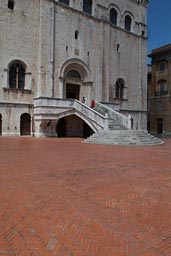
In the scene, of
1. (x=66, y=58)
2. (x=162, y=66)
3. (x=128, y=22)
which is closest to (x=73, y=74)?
(x=66, y=58)

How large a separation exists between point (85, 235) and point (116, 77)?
28.8m

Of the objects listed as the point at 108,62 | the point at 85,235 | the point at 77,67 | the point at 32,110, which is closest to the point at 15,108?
the point at 32,110

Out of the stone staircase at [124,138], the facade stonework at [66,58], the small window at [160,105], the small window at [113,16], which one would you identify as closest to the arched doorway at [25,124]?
the facade stonework at [66,58]

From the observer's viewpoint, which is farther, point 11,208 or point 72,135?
point 72,135

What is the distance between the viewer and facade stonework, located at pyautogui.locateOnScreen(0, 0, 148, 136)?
22.5 metres

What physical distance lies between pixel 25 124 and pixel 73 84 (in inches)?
316

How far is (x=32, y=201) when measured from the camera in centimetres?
471

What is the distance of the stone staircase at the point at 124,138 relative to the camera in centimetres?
1684

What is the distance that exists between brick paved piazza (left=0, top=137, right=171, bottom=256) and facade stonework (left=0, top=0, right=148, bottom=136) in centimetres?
1552

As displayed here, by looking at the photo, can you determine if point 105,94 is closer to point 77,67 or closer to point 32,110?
point 77,67

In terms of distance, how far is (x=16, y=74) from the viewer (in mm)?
23062

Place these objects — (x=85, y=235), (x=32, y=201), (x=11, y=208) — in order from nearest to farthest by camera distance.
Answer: (x=85, y=235)
(x=11, y=208)
(x=32, y=201)

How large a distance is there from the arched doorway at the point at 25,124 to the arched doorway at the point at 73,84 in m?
6.57

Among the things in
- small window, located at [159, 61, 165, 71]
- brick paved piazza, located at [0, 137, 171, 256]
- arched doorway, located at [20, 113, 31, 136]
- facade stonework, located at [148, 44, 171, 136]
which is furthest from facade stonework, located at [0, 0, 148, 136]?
Result: brick paved piazza, located at [0, 137, 171, 256]
